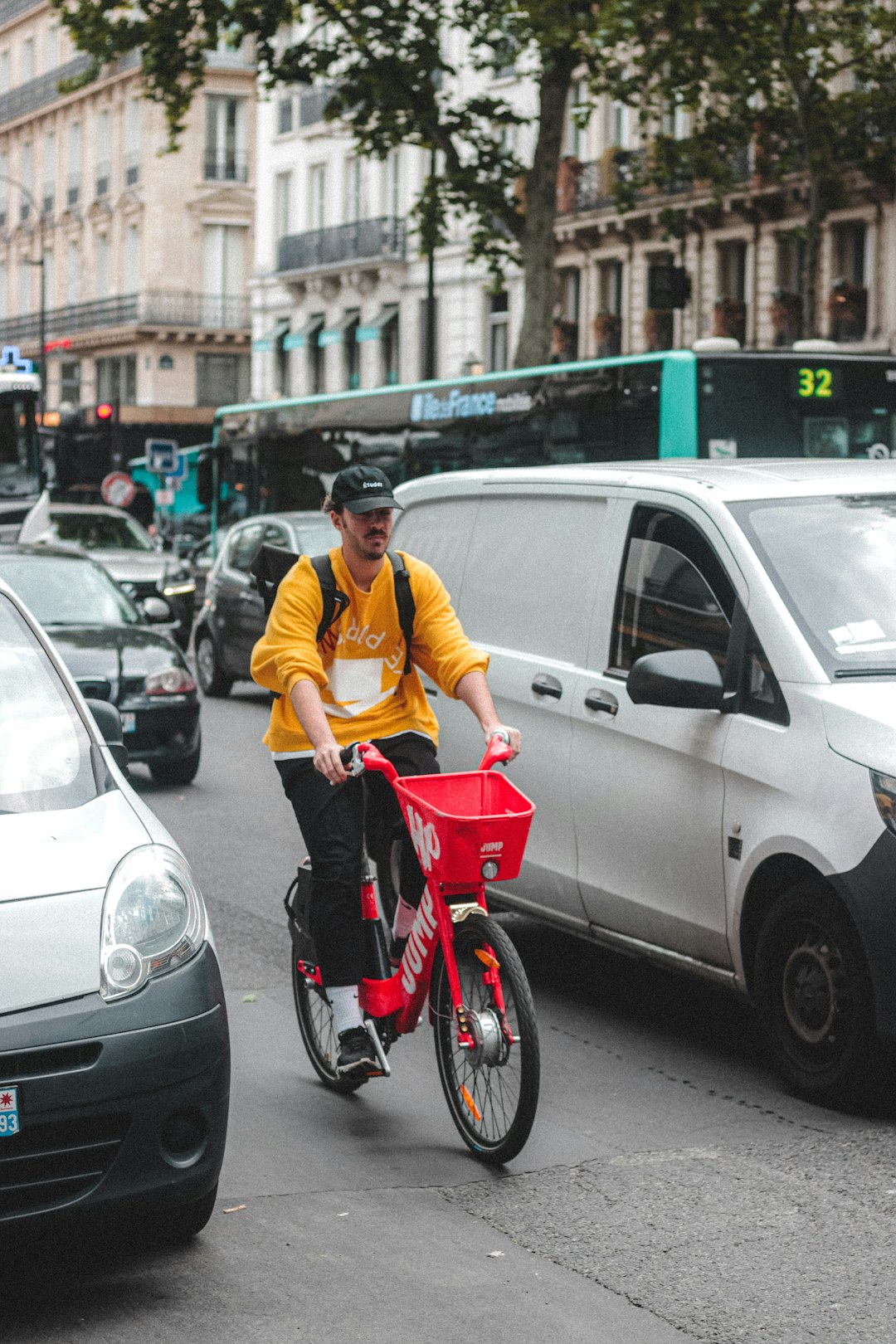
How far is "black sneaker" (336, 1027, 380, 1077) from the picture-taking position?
5.77 m

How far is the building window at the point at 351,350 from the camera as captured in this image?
52.1 metres

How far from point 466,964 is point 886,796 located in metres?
1.23

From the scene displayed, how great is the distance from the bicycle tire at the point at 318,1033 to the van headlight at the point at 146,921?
149cm

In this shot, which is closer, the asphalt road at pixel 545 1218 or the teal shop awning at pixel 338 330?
the asphalt road at pixel 545 1218

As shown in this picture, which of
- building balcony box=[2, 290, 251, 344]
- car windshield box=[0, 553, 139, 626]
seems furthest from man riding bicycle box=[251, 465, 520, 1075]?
building balcony box=[2, 290, 251, 344]

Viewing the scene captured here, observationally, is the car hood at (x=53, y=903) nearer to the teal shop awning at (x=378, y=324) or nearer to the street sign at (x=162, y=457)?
the street sign at (x=162, y=457)

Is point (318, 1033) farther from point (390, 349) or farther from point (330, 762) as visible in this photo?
point (390, 349)

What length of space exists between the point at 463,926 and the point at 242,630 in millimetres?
14125

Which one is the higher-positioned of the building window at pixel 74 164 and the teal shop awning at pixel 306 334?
the building window at pixel 74 164

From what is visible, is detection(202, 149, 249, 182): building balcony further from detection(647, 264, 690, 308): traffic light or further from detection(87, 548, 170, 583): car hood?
detection(87, 548, 170, 583): car hood

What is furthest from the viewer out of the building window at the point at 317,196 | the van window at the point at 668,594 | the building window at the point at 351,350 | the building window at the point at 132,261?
the building window at the point at 132,261

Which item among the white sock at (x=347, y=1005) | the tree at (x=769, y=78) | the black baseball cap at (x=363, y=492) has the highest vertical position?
the tree at (x=769, y=78)

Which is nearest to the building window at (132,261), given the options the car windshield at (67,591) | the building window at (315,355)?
the building window at (315,355)

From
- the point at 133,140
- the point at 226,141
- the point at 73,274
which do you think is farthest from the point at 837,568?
the point at 73,274
